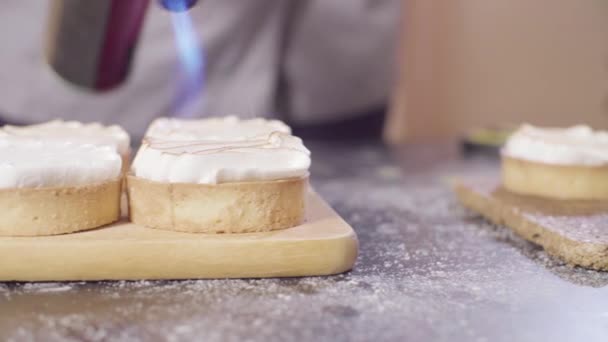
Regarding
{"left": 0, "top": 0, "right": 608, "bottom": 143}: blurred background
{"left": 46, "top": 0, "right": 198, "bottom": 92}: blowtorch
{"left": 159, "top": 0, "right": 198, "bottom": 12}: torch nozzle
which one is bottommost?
{"left": 0, "top": 0, "right": 608, "bottom": 143}: blurred background

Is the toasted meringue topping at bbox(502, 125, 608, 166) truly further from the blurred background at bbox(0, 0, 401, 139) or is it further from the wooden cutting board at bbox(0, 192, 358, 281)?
the blurred background at bbox(0, 0, 401, 139)

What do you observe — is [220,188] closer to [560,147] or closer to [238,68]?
[560,147]

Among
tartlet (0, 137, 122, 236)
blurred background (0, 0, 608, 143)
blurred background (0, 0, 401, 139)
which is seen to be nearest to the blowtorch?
tartlet (0, 137, 122, 236)

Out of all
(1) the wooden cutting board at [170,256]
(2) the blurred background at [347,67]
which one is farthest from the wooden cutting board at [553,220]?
(2) the blurred background at [347,67]

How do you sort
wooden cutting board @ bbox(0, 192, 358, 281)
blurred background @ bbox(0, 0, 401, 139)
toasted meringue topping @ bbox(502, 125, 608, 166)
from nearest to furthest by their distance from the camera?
1. wooden cutting board @ bbox(0, 192, 358, 281)
2. toasted meringue topping @ bbox(502, 125, 608, 166)
3. blurred background @ bbox(0, 0, 401, 139)

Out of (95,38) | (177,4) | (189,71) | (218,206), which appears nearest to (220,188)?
(218,206)
